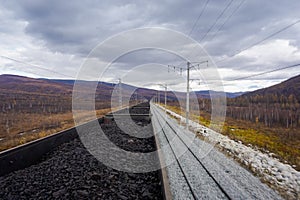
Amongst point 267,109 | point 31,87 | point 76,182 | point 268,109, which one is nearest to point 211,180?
point 76,182

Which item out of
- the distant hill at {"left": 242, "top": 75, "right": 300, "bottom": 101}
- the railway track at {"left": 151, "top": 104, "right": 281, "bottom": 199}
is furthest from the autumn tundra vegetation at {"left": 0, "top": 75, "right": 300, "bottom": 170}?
the distant hill at {"left": 242, "top": 75, "right": 300, "bottom": 101}

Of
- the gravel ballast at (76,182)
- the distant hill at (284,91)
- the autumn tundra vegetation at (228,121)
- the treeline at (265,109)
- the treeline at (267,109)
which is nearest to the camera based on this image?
the gravel ballast at (76,182)

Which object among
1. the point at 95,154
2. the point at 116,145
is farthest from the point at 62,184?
the point at 116,145

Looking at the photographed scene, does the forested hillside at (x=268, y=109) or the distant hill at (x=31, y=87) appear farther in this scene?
the distant hill at (x=31, y=87)

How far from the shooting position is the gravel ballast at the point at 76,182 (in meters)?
4.31

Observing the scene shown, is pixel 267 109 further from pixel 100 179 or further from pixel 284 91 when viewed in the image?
pixel 100 179

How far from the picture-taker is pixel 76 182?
483 centimetres

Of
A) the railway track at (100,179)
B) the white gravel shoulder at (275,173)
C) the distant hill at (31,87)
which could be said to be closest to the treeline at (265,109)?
the white gravel shoulder at (275,173)

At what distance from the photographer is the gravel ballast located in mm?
4309

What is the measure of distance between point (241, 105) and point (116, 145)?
70006 millimetres

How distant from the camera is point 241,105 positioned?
71.8 meters

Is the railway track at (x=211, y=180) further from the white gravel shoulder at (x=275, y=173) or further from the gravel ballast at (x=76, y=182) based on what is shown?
the gravel ballast at (x=76, y=182)

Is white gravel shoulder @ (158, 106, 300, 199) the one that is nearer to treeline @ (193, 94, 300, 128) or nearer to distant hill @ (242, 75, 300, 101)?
treeline @ (193, 94, 300, 128)

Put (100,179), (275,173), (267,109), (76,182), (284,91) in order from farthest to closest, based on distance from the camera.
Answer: (284,91)
(267,109)
(275,173)
(100,179)
(76,182)
